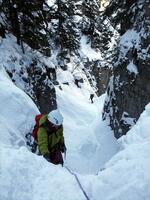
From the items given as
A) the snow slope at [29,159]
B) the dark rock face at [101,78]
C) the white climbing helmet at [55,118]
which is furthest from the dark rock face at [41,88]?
the dark rock face at [101,78]

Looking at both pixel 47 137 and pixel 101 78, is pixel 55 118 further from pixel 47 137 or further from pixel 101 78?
pixel 101 78

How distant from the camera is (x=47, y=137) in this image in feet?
28.0

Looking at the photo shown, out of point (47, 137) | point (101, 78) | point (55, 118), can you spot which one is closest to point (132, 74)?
point (47, 137)

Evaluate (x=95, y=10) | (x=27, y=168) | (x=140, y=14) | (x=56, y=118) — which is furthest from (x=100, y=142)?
(x=95, y=10)

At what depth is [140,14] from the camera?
1769 cm

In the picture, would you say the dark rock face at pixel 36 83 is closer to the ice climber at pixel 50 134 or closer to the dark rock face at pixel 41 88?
the dark rock face at pixel 41 88

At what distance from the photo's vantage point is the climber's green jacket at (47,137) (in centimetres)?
842

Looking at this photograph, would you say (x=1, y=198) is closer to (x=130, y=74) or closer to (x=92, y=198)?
(x=92, y=198)

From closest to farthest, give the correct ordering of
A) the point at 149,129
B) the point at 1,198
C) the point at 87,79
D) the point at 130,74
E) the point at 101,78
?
the point at 1,198 < the point at 149,129 < the point at 130,74 < the point at 87,79 < the point at 101,78

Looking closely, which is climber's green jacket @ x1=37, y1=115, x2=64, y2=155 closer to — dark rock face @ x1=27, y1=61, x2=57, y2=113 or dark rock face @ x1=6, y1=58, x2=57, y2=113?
dark rock face @ x1=6, y1=58, x2=57, y2=113

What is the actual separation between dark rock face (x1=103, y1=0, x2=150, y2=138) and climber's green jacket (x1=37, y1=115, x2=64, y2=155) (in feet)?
24.4

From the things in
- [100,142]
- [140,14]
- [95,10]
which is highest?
[140,14]

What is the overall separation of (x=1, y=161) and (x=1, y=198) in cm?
102

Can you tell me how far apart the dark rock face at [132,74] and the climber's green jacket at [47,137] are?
7.44m
